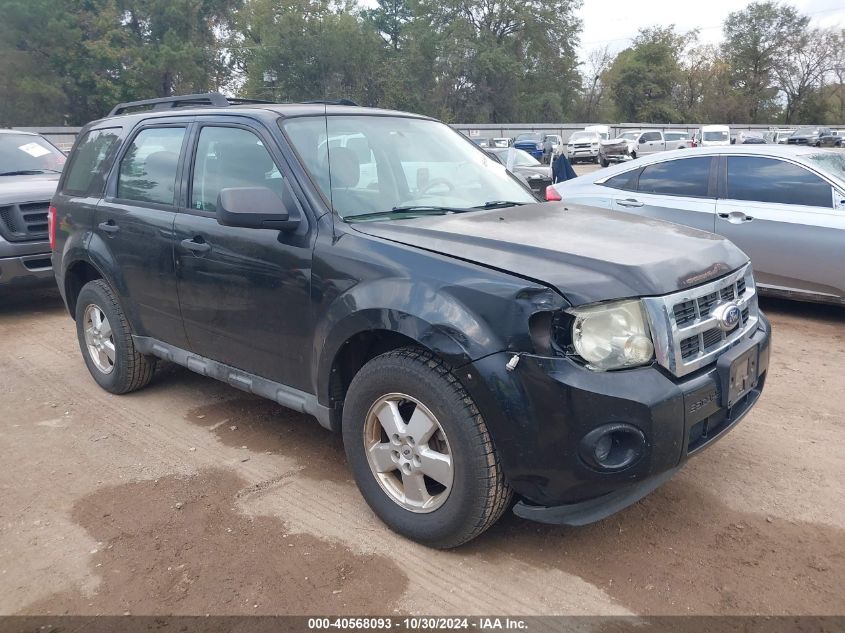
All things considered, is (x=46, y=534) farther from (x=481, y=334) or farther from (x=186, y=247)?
(x=481, y=334)

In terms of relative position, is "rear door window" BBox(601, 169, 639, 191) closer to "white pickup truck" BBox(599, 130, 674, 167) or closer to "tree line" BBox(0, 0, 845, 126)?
"tree line" BBox(0, 0, 845, 126)

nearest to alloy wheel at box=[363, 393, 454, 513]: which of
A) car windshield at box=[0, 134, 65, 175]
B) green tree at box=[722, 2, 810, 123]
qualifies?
car windshield at box=[0, 134, 65, 175]

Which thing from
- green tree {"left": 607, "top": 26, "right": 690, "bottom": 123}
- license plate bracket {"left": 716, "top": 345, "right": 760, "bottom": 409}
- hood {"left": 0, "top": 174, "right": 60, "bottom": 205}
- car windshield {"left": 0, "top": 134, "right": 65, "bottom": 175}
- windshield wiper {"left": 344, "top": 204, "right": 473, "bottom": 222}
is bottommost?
license plate bracket {"left": 716, "top": 345, "right": 760, "bottom": 409}

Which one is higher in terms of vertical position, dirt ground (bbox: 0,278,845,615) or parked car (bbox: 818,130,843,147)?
parked car (bbox: 818,130,843,147)

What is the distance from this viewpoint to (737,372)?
298 cm

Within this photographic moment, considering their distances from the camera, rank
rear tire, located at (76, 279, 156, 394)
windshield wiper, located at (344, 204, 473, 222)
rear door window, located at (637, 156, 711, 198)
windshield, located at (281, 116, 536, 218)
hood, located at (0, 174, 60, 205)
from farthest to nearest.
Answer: hood, located at (0, 174, 60, 205)
rear door window, located at (637, 156, 711, 198)
rear tire, located at (76, 279, 156, 394)
windshield, located at (281, 116, 536, 218)
windshield wiper, located at (344, 204, 473, 222)

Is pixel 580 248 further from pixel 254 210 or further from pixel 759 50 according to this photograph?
pixel 759 50

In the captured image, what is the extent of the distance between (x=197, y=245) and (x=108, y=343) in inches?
60.3

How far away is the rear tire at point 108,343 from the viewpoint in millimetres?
4781

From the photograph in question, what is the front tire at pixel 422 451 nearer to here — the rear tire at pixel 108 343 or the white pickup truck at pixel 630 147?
the rear tire at pixel 108 343

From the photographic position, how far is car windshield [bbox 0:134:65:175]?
8438 mm

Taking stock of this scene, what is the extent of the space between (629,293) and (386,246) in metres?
1.05

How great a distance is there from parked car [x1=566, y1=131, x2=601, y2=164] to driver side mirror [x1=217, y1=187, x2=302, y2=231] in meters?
35.8

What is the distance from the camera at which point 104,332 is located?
4.98 meters
